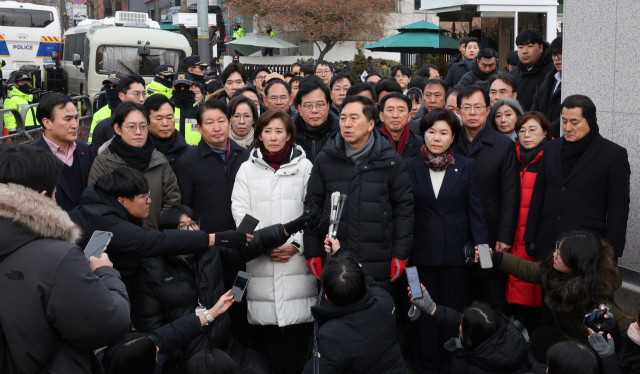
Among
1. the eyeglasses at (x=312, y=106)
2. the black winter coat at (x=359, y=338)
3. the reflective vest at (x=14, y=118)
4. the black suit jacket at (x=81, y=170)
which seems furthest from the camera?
the reflective vest at (x=14, y=118)

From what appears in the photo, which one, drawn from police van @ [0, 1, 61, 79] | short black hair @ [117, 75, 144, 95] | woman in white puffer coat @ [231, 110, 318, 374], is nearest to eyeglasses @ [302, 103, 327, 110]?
woman in white puffer coat @ [231, 110, 318, 374]

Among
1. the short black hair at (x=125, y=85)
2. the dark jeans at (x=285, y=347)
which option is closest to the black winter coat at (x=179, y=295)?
the dark jeans at (x=285, y=347)

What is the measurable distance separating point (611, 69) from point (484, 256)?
216 centimetres

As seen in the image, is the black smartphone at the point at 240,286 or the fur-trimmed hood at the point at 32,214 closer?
the fur-trimmed hood at the point at 32,214

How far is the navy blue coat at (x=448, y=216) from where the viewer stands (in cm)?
412

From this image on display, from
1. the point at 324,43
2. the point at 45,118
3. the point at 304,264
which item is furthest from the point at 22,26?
the point at 304,264

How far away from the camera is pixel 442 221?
4.14m

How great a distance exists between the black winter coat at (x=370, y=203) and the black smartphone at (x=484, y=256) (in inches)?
18.5

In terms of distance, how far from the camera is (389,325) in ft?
10.6

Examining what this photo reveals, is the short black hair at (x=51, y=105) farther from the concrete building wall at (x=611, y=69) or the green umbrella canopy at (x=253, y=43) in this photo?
the green umbrella canopy at (x=253, y=43)

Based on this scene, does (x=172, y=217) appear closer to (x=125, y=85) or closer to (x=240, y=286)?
(x=240, y=286)

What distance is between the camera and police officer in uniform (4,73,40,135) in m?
9.73

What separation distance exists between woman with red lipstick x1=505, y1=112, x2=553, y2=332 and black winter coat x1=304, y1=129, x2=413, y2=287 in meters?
1.03

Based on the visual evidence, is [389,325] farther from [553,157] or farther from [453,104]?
[453,104]
